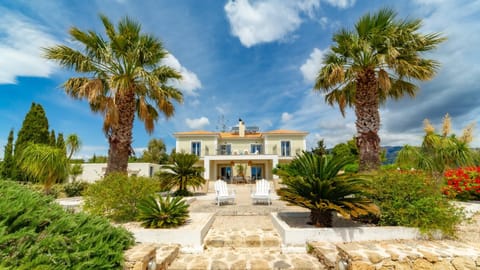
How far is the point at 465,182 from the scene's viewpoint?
930 cm

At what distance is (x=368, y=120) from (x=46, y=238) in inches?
390

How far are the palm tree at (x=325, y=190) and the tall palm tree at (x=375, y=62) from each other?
3818mm

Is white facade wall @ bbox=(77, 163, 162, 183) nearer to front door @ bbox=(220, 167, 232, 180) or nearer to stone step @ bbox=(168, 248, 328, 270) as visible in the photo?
front door @ bbox=(220, 167, 232, 180)

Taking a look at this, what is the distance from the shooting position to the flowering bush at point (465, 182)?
30.2 feet

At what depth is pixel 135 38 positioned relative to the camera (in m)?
9.28

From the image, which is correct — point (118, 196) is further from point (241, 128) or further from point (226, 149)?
point (241, 128)

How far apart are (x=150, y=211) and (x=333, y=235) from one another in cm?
443

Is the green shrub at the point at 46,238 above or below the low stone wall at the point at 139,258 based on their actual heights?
above

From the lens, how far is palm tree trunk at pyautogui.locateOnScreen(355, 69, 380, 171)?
8.41m

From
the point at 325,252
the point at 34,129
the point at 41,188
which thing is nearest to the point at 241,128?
the point at 34,129

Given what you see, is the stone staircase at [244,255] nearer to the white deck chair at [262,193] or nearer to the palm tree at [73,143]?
the white deck chair at [262,193]

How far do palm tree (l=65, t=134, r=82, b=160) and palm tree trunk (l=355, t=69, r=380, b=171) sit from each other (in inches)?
772

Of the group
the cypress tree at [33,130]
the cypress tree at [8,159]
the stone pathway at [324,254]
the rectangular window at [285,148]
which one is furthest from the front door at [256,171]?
the cypress tree at [8,159]

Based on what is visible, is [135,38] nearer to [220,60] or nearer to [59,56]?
[59,56]
